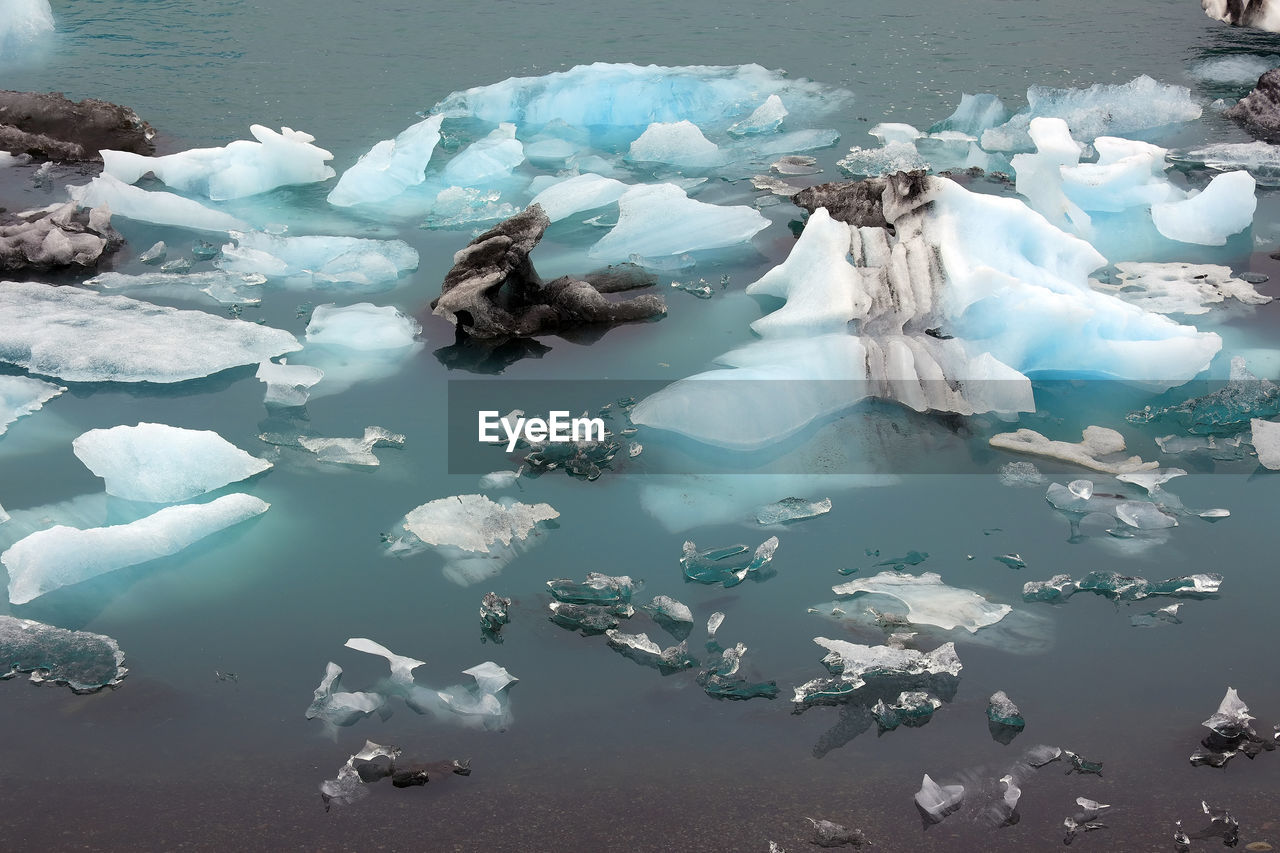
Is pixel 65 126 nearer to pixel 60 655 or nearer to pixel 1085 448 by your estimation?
pixel 60 655

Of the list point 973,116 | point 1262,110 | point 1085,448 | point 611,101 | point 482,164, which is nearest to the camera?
point 1085,448

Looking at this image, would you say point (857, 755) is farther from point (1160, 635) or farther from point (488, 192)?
point (488, 192)

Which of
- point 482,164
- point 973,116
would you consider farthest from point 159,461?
point 973,116

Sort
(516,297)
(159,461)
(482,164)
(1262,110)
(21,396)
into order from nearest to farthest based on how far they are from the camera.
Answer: (159,461)
(21,396)
(516,297)
(482,164)
(1262,110)

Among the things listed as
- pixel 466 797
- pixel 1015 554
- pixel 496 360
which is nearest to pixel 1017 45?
pixel 496 360

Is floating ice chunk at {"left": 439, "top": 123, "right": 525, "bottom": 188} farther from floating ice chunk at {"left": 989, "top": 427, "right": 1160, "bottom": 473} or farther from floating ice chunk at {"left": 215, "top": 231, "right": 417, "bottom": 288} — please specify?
floating ice chunk at {"left": 989, "top": 427, "right": 1160, "bottom": 473}

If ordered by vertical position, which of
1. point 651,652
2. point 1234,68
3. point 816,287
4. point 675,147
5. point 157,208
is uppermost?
point 1234,68

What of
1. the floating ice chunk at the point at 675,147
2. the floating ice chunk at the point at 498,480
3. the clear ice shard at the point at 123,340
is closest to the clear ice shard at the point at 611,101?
the floating ice chunk at the point at 675,147

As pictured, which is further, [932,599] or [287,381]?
[287,381]
